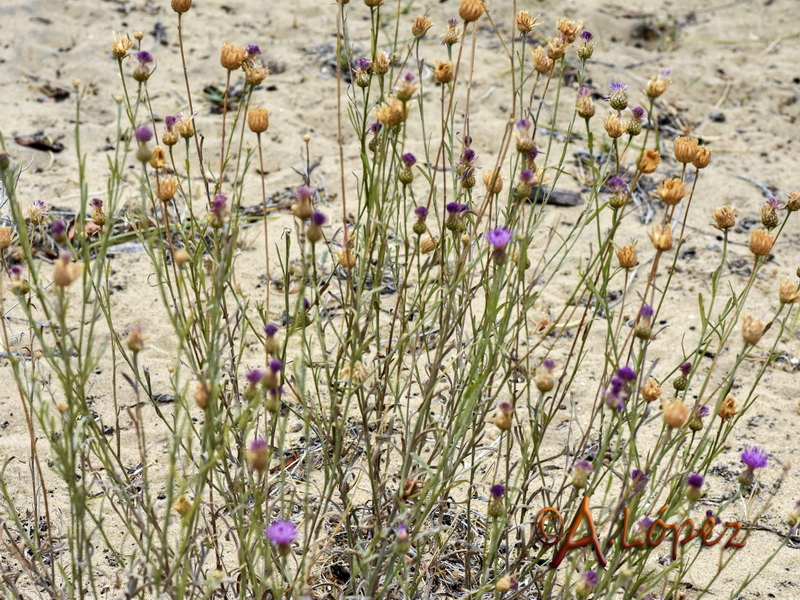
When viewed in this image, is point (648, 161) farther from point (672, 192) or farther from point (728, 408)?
point (728, 408)

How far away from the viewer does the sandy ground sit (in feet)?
8.51

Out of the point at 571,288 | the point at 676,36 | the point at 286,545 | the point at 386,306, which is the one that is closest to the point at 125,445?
the point at 386,306

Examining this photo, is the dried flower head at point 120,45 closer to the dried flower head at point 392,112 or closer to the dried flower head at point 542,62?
the dried flower head at point 392,112

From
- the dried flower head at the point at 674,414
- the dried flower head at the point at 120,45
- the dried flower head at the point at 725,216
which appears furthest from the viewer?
the dried flower head at the point at 120,45

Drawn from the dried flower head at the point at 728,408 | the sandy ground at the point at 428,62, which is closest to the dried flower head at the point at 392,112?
the dried flower head at the point at 728,408

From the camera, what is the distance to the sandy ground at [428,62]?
2.59 m

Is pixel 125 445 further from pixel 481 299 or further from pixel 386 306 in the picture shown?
pixel 481 299

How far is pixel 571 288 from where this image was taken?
2.86 meters

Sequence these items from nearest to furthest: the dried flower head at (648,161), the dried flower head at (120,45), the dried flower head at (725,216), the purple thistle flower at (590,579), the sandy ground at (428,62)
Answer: the purple thistle flower at (590,579) < the dried flower head at (648,161) < the dried flower head at (725,216) < the dried flower head at (120,45) < the sandy ground at (428,62)

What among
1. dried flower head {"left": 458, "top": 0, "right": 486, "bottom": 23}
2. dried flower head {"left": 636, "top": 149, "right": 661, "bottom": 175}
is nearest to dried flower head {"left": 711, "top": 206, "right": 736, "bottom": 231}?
dried flower head {"left": 636, "top": 149, "right": 661, "bottom": 175}

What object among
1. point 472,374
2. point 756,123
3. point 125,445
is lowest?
point 125,445

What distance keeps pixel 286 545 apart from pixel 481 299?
69.7 inches

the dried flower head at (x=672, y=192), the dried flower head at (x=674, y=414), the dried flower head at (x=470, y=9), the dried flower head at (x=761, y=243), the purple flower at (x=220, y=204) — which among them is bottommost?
the dried flower head at (x=674, y=414)

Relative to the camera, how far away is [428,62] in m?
4.24
